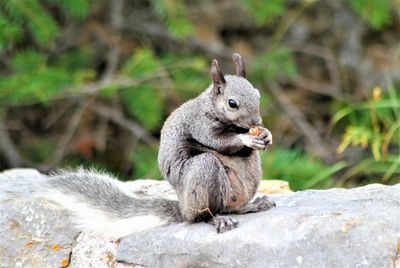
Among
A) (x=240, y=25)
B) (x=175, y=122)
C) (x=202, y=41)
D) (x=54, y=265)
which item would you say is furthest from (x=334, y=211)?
(x=240, y=25)

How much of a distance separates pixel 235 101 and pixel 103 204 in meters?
0.80

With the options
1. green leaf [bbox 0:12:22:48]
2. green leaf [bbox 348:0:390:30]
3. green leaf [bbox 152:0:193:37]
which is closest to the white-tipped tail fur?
green leaf [bbox 0:12:22:48]

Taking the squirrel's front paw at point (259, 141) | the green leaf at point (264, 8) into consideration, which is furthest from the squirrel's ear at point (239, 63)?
the green leaf at point (264, 8)

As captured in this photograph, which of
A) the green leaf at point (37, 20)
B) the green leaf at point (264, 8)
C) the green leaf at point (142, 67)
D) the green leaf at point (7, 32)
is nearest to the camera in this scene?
the green leaf at point (7, 32)

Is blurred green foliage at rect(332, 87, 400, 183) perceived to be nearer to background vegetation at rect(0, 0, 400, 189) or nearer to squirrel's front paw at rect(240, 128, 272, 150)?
background vegetation at rect(0, 0, 400, 189)

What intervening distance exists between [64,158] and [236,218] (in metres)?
2.81

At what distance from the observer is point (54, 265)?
3.50m

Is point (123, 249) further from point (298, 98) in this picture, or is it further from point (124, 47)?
point (298, 98)

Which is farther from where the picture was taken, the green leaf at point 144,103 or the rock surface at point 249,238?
the green leaf at point 144,103

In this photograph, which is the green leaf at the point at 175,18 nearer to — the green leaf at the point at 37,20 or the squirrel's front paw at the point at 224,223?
the green leaf at the point at 37,20

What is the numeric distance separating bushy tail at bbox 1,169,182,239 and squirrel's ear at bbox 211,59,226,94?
1.84 ft

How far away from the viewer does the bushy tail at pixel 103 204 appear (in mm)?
3533

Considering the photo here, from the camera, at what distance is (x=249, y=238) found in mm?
3127

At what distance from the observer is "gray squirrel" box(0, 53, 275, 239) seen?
3357mm
